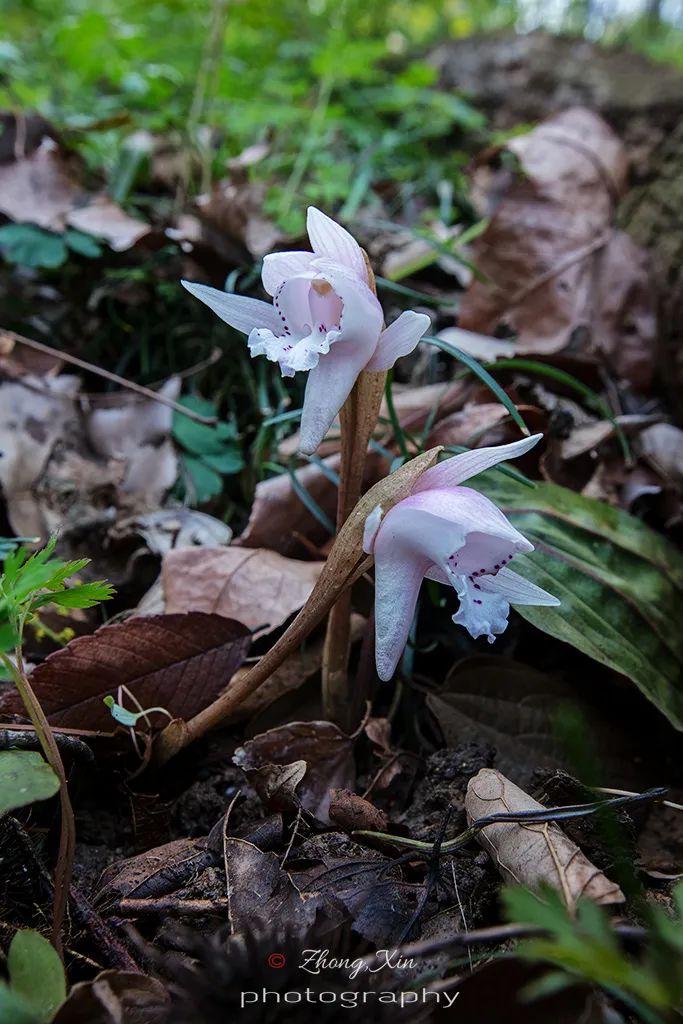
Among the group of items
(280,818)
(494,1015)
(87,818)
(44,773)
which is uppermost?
(44,773)

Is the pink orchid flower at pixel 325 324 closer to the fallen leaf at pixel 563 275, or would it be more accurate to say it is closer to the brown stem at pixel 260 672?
the brown stem at pixel 260 672

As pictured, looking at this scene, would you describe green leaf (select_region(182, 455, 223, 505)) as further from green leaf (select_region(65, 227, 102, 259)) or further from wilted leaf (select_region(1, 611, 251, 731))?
green leaf (select_region(65, 227, 102, 259))

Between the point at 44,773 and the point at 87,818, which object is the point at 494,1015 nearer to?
the point at 44,773

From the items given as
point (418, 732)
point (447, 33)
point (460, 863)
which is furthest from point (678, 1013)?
point (447, 33)

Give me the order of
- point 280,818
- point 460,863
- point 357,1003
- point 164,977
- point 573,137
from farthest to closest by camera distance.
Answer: point 573,137 < point 280,818 < point 460,863 < point 164,977 < point 357,1003

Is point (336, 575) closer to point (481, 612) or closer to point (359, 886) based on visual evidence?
point (481, 612)

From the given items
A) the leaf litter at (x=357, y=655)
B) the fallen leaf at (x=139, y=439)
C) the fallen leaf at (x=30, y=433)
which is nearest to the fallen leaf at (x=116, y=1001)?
the leaf litter at (x=357, y=655)

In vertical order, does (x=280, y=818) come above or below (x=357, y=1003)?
below
